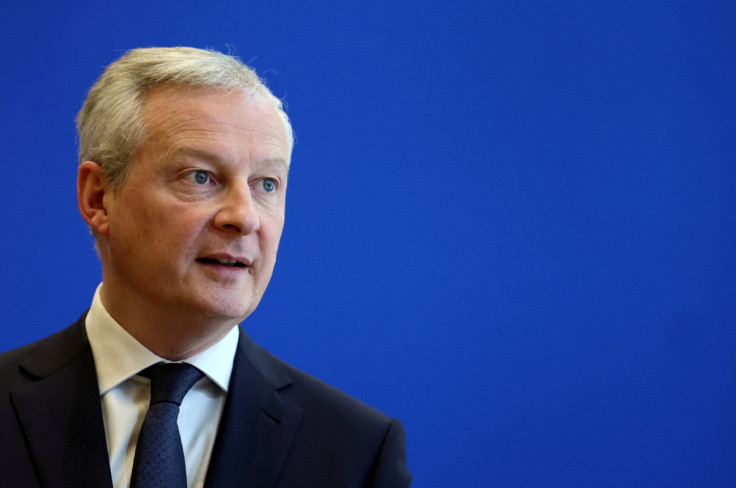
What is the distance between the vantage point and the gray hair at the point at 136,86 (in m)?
1.41

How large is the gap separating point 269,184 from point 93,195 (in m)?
0.30

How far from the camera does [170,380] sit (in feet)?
4.59

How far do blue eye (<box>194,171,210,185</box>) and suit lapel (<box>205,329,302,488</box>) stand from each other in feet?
1.05

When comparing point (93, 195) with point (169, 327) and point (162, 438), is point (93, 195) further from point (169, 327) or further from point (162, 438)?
point (162, 438)

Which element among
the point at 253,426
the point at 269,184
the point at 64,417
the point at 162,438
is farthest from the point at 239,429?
the point at 269,184

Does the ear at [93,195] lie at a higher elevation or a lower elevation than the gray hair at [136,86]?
lower

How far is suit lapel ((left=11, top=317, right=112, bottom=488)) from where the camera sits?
1323 millimetres

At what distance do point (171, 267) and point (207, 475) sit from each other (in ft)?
1.08

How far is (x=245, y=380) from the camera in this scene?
1485 millimetres

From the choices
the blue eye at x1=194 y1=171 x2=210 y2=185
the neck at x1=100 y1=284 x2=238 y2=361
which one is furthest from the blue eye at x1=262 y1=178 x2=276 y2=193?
the neck at x1=100 y1=284 x2=238 y2=361

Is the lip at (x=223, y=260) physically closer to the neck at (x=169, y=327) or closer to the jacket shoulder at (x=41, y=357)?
the neck at (x=169, y=327)

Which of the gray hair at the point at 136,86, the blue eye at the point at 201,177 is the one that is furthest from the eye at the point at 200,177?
the gray hair at the point at 136,86

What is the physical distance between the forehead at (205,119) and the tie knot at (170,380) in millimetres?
348

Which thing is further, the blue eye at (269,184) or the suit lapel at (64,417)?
the blue eye at (269,184)
